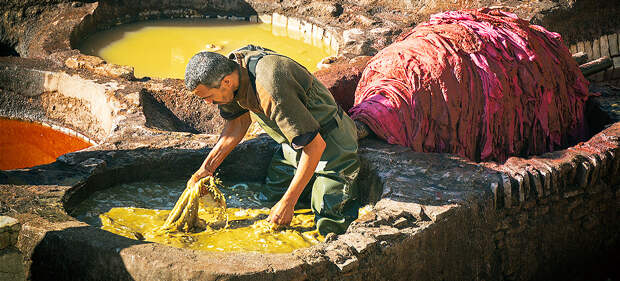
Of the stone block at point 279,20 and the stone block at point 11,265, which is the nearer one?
the stone block at point 11,265

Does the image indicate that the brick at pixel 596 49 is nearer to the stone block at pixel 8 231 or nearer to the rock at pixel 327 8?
the rock at pixel 327 8

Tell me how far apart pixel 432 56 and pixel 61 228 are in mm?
2509

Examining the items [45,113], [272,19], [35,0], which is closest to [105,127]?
[45,113]

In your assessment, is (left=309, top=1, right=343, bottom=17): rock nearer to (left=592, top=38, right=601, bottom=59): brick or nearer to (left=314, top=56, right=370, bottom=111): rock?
(left=314, top=56, right=370, bottom=111): rock

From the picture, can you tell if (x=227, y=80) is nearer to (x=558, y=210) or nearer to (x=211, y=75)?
(x=211, y=75)

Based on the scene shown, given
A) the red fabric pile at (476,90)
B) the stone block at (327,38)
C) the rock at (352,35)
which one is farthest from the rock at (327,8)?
the red fabric pile at (476,90)

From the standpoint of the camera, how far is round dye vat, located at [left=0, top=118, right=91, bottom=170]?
18.0ft

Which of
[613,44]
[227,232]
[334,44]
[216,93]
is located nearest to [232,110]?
[216,93]

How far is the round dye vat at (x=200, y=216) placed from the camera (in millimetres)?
3336

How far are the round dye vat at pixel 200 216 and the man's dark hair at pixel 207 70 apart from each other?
0.80 metres

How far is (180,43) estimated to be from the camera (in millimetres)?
7430

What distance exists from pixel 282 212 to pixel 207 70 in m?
0.78

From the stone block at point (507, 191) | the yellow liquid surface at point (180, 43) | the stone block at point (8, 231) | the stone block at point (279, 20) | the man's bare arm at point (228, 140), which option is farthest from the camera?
the stone block at point (279, 20)

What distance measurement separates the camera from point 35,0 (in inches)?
285
